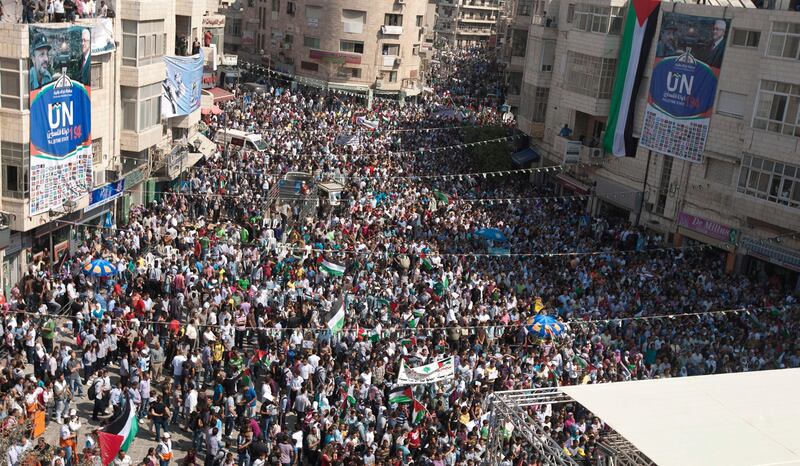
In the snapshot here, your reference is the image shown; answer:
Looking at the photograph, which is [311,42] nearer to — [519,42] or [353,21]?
[353,21]

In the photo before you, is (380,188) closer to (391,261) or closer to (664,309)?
(391,261)

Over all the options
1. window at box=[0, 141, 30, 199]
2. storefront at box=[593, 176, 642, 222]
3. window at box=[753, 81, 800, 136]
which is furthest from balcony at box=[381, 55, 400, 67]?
window at box=[0, 141, 30, 199]

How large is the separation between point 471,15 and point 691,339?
106 meters

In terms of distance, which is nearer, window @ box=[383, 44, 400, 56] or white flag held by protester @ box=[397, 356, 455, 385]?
white flag held by protester @ box=[397, 356, 455, 385]

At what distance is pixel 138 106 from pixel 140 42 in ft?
7.23

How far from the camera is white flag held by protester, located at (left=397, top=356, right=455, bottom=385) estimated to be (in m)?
20.7

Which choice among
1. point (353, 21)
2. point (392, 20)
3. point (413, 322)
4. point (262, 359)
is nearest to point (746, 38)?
point (413, 322)

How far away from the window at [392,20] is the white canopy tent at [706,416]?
52.4 metres

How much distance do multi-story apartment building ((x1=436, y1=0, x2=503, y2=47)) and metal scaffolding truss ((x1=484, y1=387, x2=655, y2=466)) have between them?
112175 mm

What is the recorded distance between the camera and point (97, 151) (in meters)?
30.7

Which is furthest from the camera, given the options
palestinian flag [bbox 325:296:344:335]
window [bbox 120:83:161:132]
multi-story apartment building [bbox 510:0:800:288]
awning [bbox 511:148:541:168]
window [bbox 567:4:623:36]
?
awning [bbox 511:148:541:168]

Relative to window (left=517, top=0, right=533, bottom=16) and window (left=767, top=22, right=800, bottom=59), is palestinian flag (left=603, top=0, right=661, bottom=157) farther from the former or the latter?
window (left=517, top=0, right=533, bottom=16)

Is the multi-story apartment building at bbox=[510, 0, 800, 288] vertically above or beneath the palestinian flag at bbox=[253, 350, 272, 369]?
above

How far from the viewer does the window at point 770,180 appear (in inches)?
1223
